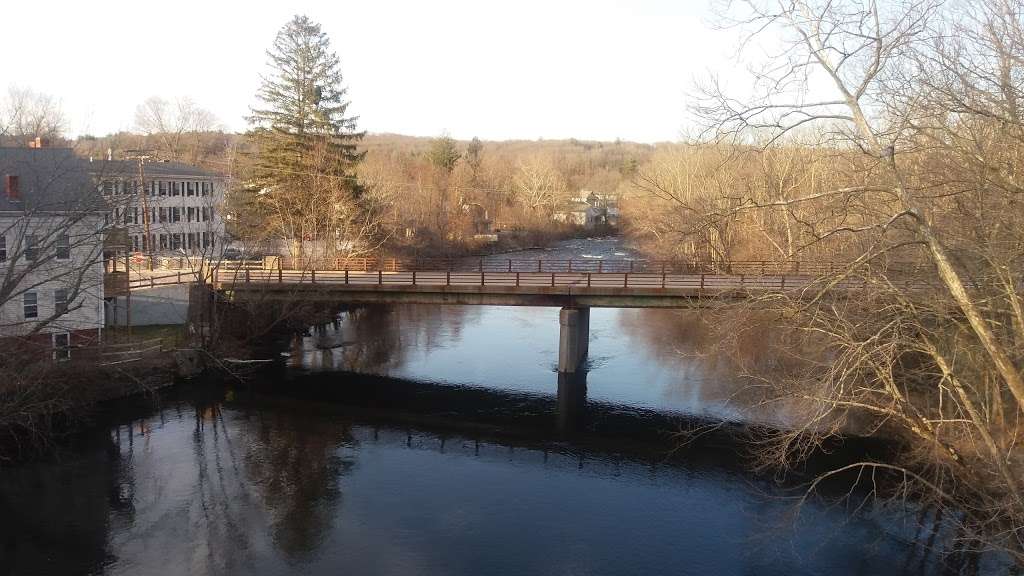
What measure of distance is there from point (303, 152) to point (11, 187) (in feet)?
76.8

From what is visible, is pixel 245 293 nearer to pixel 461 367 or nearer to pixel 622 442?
pixel 461 367

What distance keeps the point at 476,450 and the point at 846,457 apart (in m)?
12.0

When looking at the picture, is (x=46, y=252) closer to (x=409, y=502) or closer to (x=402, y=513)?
(x=409, y=502)

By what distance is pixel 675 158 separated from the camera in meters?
70.4

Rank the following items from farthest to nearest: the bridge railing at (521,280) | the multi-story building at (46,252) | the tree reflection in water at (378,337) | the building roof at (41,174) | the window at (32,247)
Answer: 1. the tree reflection in water at (378,337)
2. the bridge railing at (521,280)
3. the building roof at (41,174)
4. the multi-story building at (46,252)
5. the window at (32,247)

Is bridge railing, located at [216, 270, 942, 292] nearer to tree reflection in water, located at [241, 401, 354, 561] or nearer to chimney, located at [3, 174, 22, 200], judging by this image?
chimney, located at [3, 174, 22, 200]

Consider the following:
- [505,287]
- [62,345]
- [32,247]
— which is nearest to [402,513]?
[505,287]

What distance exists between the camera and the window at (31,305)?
2984 cm

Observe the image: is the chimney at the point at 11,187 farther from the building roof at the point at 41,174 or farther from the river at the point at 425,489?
the river at the point at 425,489

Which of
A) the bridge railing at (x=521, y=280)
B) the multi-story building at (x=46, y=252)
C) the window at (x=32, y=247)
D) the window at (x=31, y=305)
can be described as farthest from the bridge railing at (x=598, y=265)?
the window at (x=32, y=247)

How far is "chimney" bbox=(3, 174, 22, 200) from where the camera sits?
2948 centimetres

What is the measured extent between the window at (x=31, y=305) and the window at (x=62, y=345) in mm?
1325

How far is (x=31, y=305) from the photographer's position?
30.0 metres

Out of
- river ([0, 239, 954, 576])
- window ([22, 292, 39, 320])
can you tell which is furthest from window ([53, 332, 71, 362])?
river ([0, 239, 954, 576])
